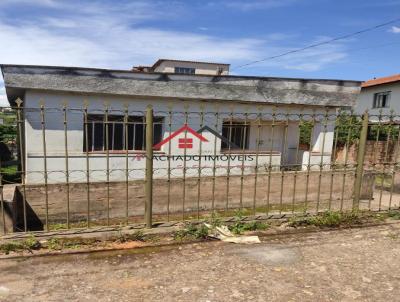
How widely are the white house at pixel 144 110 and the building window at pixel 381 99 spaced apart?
41.8 ft

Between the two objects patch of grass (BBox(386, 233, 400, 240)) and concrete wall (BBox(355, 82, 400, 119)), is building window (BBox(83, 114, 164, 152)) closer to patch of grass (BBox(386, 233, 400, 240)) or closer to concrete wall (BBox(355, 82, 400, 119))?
patch of grass (BBox(386, 233, 400, 240))

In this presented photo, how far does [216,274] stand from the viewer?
3529mm

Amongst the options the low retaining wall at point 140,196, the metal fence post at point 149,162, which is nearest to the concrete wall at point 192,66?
the low retaining wall at point 140,196

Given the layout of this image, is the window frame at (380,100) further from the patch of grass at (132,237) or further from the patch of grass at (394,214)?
the patch of grass at (132,237)

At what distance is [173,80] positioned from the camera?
9.60m

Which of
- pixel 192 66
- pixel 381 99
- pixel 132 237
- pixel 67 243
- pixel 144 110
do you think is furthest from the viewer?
pixel 192 66

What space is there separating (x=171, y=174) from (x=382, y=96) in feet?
63.0

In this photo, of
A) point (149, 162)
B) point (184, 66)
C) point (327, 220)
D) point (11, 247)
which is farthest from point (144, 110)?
point (184, 66)

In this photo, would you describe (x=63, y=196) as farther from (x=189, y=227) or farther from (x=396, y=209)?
(x=396, y=209)

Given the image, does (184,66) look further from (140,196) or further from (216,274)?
(216,274)

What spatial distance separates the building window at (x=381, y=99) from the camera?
22.2 meters

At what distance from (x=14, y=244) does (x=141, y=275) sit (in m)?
1.58

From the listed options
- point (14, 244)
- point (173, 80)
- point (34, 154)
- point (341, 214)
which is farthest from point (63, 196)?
point (341, 214)

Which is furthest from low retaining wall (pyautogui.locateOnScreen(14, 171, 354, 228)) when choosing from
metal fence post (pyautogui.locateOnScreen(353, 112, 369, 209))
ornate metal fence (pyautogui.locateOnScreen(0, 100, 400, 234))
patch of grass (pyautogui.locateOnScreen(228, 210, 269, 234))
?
patch of grass (pyautogui.locateOnScreen(228, 210, 269, 234))
